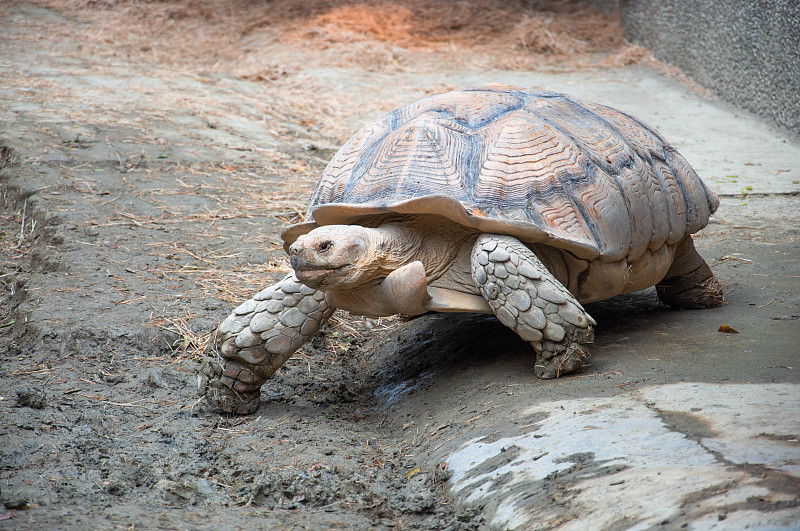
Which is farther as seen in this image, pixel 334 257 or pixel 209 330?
pixel 209 330

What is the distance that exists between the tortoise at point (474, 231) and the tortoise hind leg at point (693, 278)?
38cm

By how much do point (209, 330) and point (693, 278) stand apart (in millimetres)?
2606

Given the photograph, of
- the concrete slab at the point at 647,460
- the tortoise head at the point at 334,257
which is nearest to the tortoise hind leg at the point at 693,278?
the concrete slab at the point at 647,460

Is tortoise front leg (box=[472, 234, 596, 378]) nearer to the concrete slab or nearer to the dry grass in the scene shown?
the concrete slab

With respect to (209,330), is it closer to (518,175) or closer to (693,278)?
(518,175)

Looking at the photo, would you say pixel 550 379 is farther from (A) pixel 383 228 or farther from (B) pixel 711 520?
(B) pixel 711 520

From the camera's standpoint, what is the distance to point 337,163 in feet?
11.6

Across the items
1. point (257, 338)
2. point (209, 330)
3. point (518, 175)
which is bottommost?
point (209, 330)

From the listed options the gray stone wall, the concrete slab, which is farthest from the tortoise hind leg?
the gray stone wall

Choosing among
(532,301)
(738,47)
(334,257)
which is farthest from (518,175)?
(738,47)

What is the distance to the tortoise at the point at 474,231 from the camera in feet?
9.75

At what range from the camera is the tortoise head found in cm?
279

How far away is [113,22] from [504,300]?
11.6 metres

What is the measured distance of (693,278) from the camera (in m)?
4.04
